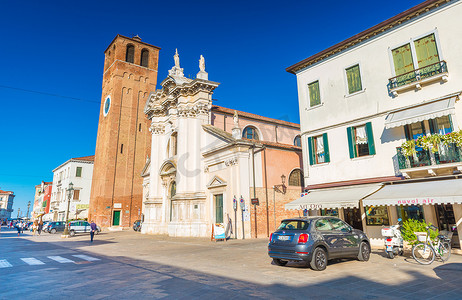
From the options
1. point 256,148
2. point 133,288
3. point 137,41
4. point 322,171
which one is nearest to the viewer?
point 133,288

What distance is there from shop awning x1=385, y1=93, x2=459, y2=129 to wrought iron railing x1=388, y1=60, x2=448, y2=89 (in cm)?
109

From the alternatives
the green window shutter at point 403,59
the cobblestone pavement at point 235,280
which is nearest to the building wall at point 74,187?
the cobblestone pavement at point 235,280

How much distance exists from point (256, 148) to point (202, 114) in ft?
22.2

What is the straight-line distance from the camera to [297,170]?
79.7 feet

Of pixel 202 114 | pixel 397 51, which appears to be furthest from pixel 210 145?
pixel 397 51

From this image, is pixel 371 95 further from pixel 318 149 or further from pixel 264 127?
pixel 264 127

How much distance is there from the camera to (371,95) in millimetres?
14023

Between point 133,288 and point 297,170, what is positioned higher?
point 297,170

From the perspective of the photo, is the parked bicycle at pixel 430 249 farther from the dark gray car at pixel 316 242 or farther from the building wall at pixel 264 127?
the building wall at pixel 264 127

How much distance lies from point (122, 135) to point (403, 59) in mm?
37503

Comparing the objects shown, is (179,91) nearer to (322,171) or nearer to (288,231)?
(322,171)

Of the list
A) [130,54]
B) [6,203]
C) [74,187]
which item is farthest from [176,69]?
[6,203]

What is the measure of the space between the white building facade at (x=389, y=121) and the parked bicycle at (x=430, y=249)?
48.3 inches

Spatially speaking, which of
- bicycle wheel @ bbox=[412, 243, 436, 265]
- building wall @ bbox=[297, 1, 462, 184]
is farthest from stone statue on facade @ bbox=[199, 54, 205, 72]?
bicycle wheel @ bbox=[412, 243, 436, 265]
